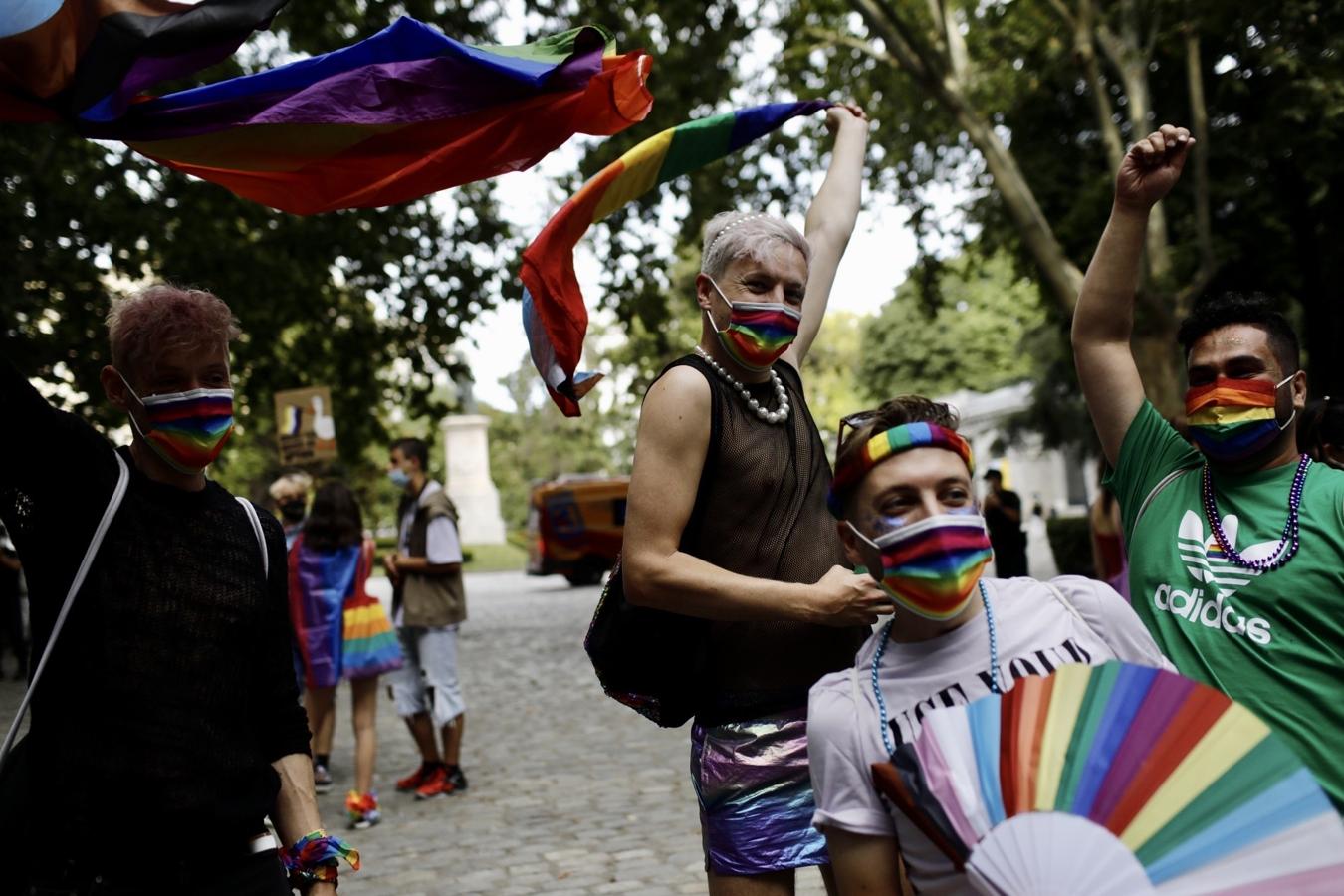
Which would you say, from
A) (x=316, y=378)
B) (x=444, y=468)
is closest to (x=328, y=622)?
(x=316, y=378)

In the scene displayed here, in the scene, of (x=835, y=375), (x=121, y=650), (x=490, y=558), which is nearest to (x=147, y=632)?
(x=121, y=650)

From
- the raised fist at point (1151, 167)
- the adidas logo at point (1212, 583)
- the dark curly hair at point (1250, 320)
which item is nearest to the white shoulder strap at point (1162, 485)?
the adidas logo at point (1212, 583)

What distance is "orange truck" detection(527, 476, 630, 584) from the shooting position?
96.2ft

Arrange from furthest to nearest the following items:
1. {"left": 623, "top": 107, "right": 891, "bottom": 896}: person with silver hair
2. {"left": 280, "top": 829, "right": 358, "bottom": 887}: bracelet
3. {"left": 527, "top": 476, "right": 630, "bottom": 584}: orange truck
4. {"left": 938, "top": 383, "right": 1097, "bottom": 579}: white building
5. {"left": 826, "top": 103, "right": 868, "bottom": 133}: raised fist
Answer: {"left": 938, "top": 383, "right": 1097, "bottom": 579}: white building → {"left": 527, "top": 476, "right": 630, "bottom": 584}: orange truck → {"left": 826, "top": 103, "right": 868, "bottom": 133}: raised fist → {"left": 623, "top": 107, "right": 891, "bottom": 896}: person with silver hair → {"left": 280, "top": 829, "right": 358, "bottom": 887}: bracelet

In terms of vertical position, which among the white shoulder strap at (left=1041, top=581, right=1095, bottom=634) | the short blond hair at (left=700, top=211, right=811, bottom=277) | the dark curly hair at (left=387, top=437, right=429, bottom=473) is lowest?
the white shoulder strap at (left=1041, top=581, right=1095, bottom=634)

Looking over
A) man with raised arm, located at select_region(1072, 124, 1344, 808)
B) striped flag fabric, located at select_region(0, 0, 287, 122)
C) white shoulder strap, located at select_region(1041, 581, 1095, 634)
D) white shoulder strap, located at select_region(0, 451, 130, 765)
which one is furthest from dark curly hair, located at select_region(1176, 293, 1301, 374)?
white shoulder strap, located at select_region(0, 451, 130, 765)

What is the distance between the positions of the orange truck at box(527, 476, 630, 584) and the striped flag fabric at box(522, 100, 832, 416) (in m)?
25.1

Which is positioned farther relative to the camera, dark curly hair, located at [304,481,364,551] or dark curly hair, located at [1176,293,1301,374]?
dark curly hair, located at [304,481,364,551]

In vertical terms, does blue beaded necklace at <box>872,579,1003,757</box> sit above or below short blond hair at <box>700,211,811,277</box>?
below

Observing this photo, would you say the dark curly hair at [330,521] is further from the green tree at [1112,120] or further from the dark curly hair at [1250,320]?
the green tree at [1112,120]

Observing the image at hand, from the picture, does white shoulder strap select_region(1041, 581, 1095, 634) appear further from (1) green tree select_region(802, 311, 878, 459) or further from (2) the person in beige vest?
(1) green tree select_region(802, 311, 878, 459)

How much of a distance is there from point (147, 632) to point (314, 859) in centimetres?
59

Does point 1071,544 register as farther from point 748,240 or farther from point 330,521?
point 748,240

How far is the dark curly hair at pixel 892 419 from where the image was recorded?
2396 millimetres
